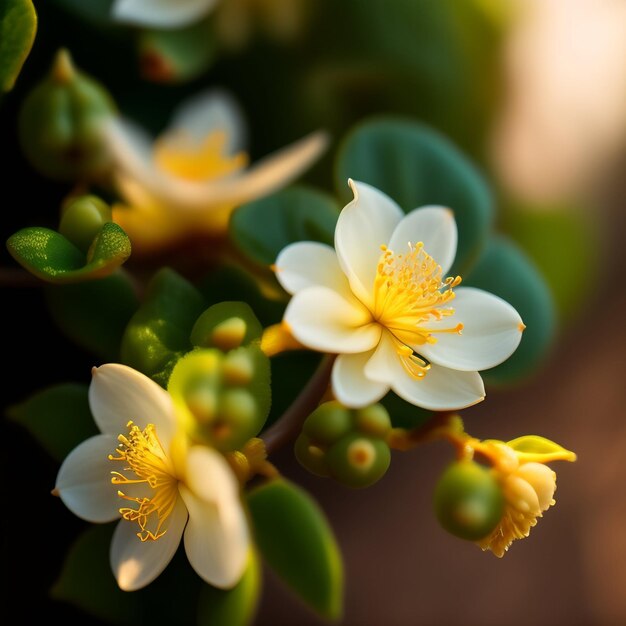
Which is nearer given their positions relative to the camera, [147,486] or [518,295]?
[147,486]

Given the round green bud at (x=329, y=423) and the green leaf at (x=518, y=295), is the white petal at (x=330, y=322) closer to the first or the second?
the round green bud at (x=329, y=423)

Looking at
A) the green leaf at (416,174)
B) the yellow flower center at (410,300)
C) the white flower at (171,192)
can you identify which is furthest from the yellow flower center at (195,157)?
the yellow flower center at (410,300)

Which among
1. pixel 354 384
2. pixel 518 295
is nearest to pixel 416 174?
pixel 518 295

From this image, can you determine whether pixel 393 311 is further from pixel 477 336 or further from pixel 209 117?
pixel 209 117

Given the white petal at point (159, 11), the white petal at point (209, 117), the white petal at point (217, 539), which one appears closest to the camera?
the white petal at point (217, 539)

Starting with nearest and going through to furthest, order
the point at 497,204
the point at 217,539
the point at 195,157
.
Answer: the point at 217,539, the point at 195,157, the point at 497,204

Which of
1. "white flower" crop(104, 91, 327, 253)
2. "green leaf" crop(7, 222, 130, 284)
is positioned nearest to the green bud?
"white flower" crop(104, 91, 327, 253)
